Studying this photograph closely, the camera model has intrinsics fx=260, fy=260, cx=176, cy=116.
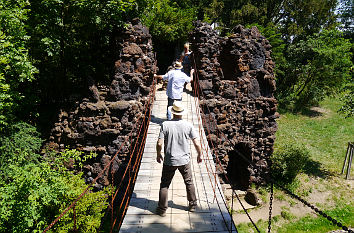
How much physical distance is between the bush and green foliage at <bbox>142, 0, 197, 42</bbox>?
1022cm

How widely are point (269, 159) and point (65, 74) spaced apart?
1164 centimetres

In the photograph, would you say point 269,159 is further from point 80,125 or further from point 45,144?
point 45,144

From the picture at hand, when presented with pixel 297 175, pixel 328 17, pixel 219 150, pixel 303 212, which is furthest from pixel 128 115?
pixel 328 17

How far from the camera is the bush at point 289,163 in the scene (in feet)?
48.0

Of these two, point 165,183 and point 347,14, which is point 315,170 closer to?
point 165,183

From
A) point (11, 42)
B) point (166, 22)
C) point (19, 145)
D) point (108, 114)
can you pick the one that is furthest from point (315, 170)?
point (11, 42)

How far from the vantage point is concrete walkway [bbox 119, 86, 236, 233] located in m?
4.75

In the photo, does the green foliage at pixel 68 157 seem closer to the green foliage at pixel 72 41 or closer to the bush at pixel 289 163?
the green foliage at pixel 72 41

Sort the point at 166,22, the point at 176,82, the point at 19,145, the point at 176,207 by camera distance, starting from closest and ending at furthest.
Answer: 1. the point at 176,207
2. the point at 176,82
3. the point at 19,145
4. the point at 166,22

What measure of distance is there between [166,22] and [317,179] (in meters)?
13.9

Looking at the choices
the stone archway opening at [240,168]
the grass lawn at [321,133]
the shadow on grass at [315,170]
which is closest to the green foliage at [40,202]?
the stone archway opening at [240,168]

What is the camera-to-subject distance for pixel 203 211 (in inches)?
205

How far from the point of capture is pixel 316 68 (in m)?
23.7

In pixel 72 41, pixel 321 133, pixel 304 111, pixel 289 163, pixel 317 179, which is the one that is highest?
pixel 72 41
